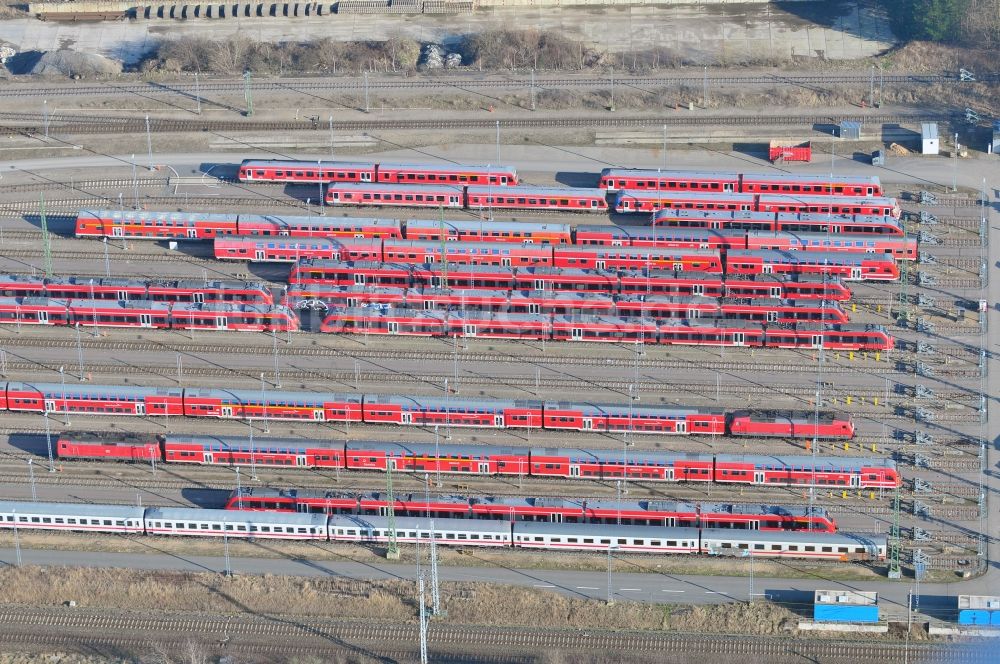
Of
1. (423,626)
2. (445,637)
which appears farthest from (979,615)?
(423,626)

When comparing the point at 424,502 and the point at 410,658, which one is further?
the point at 424,502

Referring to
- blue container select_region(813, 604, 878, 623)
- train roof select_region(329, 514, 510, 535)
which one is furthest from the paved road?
train roof select_region(329, 514, 510, 535)

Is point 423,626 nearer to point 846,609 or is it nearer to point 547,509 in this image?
point 547,509

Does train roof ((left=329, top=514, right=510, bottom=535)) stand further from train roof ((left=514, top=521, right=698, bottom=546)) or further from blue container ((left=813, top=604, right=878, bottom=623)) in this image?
blue container ((left=813, top=604, right=878, bottom=623))

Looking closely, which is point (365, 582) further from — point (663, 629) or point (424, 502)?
point (663, 629)

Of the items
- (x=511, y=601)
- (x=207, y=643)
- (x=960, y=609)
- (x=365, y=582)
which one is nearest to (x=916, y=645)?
(x=960, y=609)

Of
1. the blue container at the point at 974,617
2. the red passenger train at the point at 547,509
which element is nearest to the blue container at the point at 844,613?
the blue container at the point at 974,617
